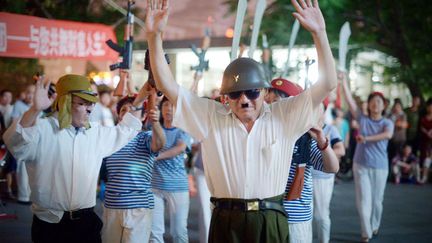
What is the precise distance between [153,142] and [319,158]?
134 cm

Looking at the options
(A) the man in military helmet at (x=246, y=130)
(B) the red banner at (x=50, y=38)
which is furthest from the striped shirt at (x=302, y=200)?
(B) the red banner at (x=50, y=38)

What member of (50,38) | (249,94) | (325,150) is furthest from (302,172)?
(50,38)

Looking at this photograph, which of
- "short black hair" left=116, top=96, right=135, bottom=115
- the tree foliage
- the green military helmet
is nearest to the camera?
the green military helmet

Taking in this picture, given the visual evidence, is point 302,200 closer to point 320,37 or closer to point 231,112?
point 231,112

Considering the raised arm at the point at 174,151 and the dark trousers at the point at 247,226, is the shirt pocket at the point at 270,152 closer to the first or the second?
the dark trousers at the point at 247,226

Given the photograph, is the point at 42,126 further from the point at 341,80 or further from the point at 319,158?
the point at 341,80

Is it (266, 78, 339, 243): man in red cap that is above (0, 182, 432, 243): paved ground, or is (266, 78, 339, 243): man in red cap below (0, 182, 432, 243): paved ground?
above

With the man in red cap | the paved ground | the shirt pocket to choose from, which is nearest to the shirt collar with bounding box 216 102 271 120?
the shirt pocket

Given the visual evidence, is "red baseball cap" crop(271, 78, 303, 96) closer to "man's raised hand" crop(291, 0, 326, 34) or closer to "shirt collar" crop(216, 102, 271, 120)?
"shirt collar" crop(216, 102, 271, 120)

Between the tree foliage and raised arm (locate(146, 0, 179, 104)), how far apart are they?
41.3ft

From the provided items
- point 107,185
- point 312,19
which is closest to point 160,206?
point 107,185

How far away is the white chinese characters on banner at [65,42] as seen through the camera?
10.6 m

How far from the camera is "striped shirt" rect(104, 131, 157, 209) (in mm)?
4738

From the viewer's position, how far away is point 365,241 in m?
7.59
